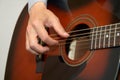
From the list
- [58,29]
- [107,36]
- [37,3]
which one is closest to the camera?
[107,36]

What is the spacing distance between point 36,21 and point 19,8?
0.50 metres

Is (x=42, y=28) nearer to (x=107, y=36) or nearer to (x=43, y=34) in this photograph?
A: (x=43, y=34)

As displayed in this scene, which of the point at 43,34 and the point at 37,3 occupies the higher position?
the point at 37,3

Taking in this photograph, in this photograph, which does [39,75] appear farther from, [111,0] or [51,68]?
[111,0]

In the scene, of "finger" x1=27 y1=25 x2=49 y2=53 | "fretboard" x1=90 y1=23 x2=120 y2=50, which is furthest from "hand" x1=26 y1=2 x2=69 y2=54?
"fretboard" x1=90 y1=23 x2=120 y2=50

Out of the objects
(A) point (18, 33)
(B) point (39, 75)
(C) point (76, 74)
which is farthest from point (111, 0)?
(A) point (18, 33)

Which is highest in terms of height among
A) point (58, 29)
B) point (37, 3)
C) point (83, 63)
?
point (37, 3)

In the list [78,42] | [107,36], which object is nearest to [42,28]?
[78,42]

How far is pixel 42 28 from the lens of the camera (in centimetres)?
84

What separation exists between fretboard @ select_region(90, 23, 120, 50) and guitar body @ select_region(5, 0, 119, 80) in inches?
0.7

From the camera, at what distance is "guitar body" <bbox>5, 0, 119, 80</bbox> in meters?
0.72

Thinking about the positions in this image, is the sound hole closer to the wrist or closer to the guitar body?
the guitar body

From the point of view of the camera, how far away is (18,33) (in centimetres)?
112

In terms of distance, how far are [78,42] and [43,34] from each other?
121 mm
